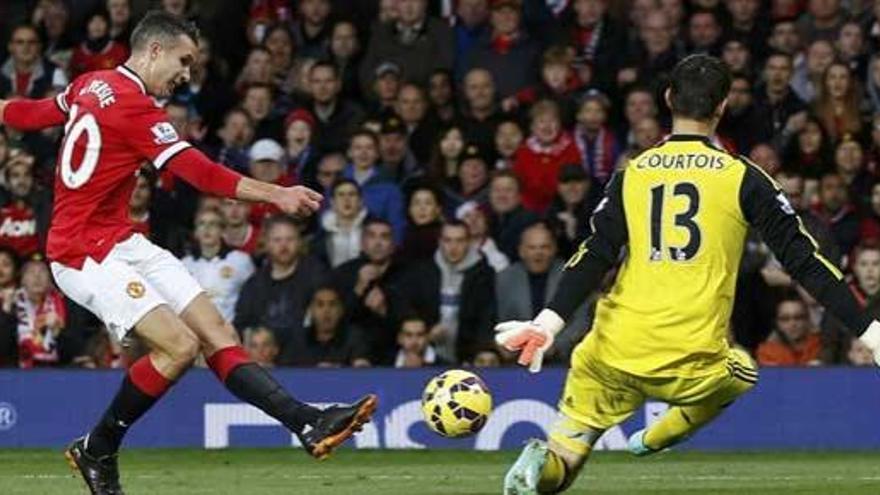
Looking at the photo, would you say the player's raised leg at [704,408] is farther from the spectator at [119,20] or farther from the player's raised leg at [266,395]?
the spectator at [119,20]

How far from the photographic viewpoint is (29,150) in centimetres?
1756

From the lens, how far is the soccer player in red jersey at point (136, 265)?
9.80 m

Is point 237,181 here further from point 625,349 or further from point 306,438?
point 625,349

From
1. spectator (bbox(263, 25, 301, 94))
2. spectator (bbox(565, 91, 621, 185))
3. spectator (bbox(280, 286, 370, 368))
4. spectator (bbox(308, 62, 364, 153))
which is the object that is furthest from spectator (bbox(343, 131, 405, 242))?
spectator (bbox(263, 25, 301, 94))

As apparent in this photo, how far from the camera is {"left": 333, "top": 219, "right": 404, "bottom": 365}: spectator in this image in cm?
1567

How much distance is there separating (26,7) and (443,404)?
34.9 ft

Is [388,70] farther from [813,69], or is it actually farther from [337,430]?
[337,430]

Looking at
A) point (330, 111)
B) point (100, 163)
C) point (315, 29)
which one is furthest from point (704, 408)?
point (315, 29)

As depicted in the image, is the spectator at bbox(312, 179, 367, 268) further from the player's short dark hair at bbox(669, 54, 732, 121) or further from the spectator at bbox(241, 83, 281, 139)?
the player's short dark hair at bbox(669, 54, 732, 121)

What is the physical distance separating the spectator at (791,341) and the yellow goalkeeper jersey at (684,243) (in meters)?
6.52

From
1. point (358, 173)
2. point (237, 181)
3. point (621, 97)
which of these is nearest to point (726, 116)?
point (621, 97)

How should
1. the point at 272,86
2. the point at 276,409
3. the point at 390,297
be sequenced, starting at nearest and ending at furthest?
the point at 276,409
the point at 390,297
the point at 272,86

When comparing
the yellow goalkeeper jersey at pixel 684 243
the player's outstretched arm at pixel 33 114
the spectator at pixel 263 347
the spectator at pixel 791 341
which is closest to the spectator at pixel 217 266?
the spectator at pixel 263 347

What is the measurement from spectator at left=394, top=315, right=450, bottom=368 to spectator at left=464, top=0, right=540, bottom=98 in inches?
111
